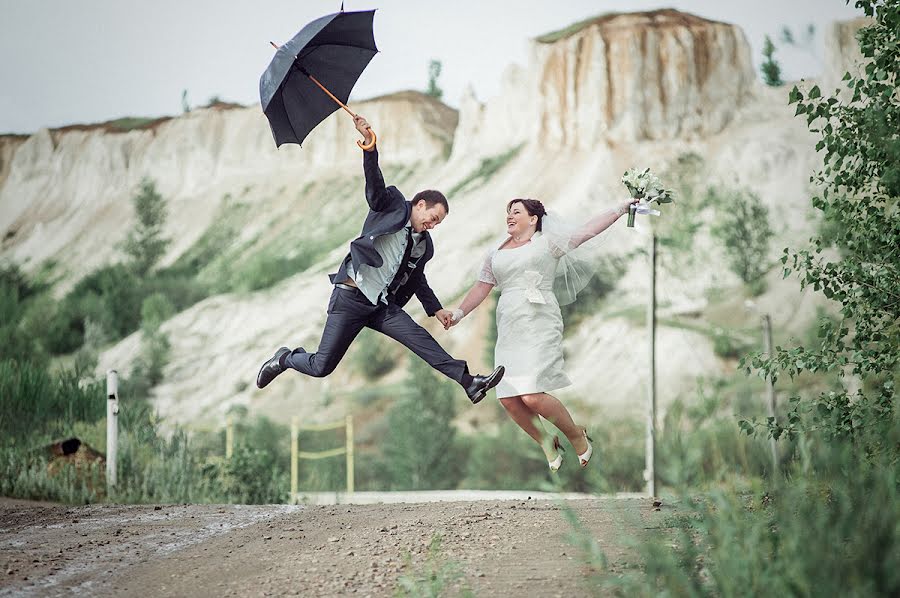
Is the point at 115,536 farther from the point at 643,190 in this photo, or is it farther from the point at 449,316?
the point at 643,190

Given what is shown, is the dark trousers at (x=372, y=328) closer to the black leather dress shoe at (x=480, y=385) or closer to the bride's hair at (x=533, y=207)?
the black leather dress shoe at (x=480, y=385)

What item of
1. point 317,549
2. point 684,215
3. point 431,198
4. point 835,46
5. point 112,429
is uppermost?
point 835,46

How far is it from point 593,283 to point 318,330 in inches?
354

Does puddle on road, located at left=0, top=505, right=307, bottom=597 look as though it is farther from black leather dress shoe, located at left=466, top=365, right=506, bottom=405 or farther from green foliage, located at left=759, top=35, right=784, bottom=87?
green foliage, located at left=759, top=35, right=784, bottom=87

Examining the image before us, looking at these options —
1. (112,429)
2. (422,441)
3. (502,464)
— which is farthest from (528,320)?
(502,464)

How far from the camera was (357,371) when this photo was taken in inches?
1401

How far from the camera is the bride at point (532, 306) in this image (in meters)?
6.30

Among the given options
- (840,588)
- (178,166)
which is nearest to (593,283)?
(178,166)

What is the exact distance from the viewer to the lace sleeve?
6500mm

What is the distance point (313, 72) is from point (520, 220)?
4.95 ft

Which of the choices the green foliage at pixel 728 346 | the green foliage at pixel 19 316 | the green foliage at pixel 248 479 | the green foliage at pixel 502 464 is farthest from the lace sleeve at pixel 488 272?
the green foliage at pixel 19 316

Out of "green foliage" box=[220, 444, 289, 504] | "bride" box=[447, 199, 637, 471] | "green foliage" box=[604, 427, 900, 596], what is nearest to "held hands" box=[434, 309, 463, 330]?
"bride" box=[447, 199, 637, 471]

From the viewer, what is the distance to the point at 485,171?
4012cm

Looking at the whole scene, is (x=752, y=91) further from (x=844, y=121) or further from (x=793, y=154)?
(x=844, y=121)
